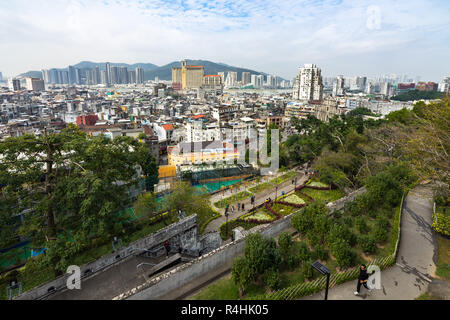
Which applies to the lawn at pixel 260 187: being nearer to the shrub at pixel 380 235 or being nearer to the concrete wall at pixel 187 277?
the shrub at pixel 380 235

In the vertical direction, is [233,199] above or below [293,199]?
below

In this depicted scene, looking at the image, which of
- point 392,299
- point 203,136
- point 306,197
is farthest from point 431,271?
point 203,136

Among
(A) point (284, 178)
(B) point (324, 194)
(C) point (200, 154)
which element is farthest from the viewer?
(C) point (200, 154)

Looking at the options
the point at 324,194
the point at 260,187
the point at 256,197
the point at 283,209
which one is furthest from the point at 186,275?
the point at 324,194

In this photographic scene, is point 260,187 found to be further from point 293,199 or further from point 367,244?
point 367,244

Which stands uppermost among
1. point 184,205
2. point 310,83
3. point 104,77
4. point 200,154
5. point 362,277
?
point 104,77

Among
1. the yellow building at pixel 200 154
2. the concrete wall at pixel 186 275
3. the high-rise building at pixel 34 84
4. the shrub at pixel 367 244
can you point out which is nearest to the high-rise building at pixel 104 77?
the high-rise building at pixel 34 84

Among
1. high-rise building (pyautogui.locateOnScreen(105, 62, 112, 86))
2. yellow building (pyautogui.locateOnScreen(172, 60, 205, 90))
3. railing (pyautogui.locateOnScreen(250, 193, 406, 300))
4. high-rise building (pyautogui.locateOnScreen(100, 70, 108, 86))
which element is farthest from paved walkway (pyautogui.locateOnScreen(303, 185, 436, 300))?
high-rise building (pyautogui.locateOnScreen(105, 62, 112, 86))

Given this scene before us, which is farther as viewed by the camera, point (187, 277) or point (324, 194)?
point (324, 194)
